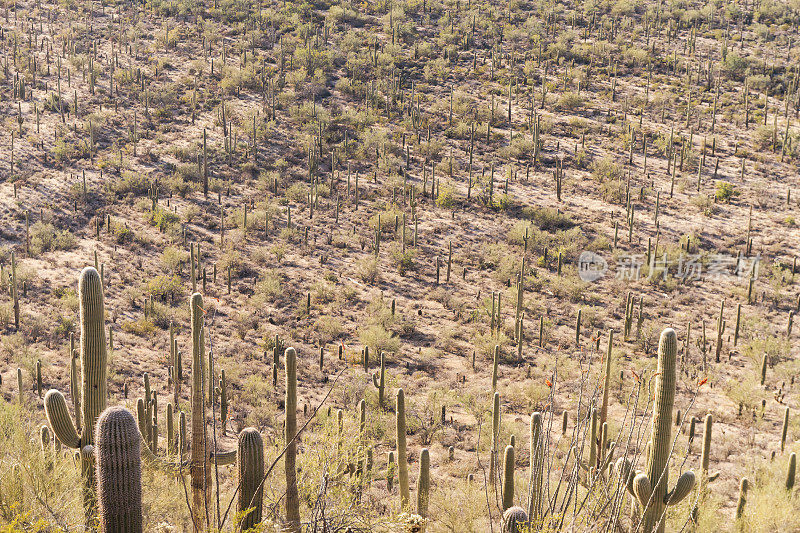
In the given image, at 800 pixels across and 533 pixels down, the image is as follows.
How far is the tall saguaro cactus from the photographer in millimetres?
9188

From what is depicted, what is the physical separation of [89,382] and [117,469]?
2662 mm

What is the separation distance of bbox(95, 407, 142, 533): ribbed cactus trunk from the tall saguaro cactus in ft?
7.73

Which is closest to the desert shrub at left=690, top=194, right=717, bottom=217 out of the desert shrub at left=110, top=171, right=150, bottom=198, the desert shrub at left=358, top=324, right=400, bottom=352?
the desert shrub at left=358, top=324, right=400, bottom=352

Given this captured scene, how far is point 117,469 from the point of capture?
7.02m

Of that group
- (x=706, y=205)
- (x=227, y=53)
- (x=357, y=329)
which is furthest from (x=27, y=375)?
(x=227, y=53)

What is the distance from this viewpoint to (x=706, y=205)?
93.7ft

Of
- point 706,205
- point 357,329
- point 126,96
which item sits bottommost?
point 357,329

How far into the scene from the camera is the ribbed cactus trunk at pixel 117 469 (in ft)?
22.9

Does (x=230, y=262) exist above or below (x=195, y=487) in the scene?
below

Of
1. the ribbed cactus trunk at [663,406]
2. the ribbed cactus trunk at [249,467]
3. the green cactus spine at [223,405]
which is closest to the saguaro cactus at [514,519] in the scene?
the ribbed cactus trunk at [249,467]

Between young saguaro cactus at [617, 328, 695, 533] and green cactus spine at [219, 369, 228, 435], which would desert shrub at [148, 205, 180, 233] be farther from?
young saguaro cactus at [617, 328, 695, 533]

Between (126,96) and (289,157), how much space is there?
30.2ft

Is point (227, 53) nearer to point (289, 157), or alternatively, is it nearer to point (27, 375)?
point (289, 157)

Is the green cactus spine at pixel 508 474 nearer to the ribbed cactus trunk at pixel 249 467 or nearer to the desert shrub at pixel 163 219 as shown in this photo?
the ribbed cactus trunk at pixel 249 467
